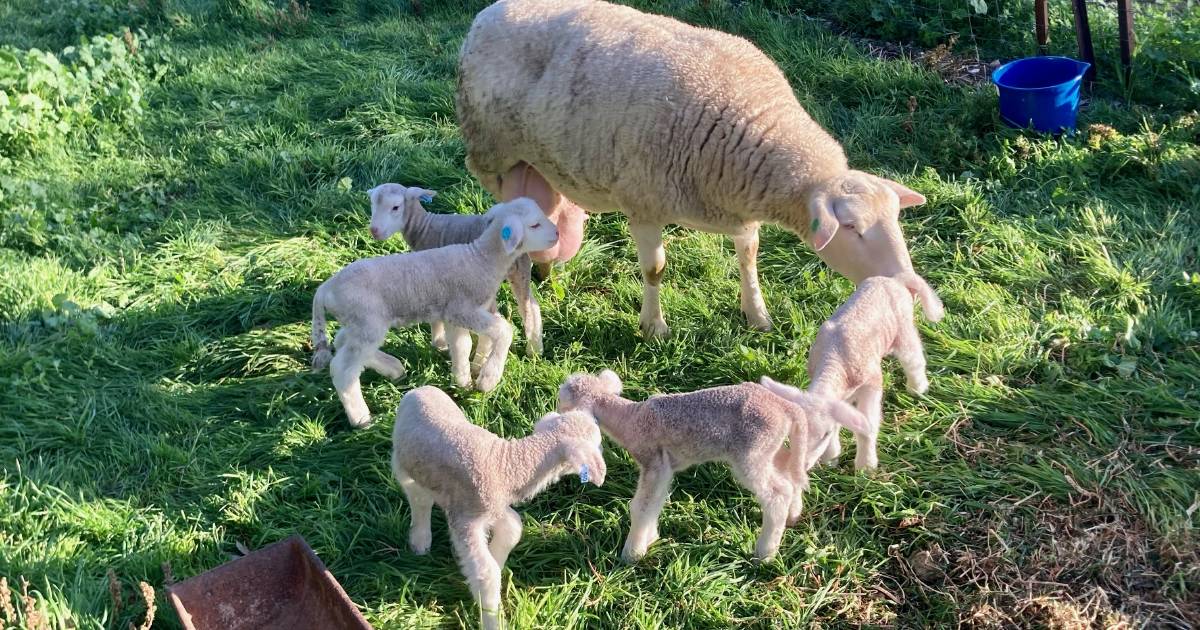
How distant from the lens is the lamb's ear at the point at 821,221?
12.6ft

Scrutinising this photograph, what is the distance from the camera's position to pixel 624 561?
140 inches

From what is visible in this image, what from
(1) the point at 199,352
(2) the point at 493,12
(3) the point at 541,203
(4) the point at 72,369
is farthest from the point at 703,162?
(4) the point at 72,369

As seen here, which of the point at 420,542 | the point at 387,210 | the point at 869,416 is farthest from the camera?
the point at 387,210

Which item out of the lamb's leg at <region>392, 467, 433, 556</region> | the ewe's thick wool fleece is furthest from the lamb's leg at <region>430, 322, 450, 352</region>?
the lamb's leg at <region>392, 467, 433, 556</region>

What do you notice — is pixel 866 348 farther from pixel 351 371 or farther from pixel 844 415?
pixel 351 371

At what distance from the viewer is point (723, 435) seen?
10.6 ft

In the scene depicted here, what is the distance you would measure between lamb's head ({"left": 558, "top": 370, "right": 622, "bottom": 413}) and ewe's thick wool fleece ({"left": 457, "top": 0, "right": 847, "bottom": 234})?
120 cm

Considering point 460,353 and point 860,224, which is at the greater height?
point 860,224

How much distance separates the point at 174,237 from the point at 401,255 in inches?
88.1

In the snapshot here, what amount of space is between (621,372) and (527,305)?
21.9 inches

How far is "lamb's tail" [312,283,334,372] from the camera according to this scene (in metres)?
4.02

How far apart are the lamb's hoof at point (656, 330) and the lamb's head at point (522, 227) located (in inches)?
29.0

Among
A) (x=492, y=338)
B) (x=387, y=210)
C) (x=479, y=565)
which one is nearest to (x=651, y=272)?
(x=492, y=338)

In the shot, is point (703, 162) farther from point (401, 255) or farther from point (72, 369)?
point (72, 369)
